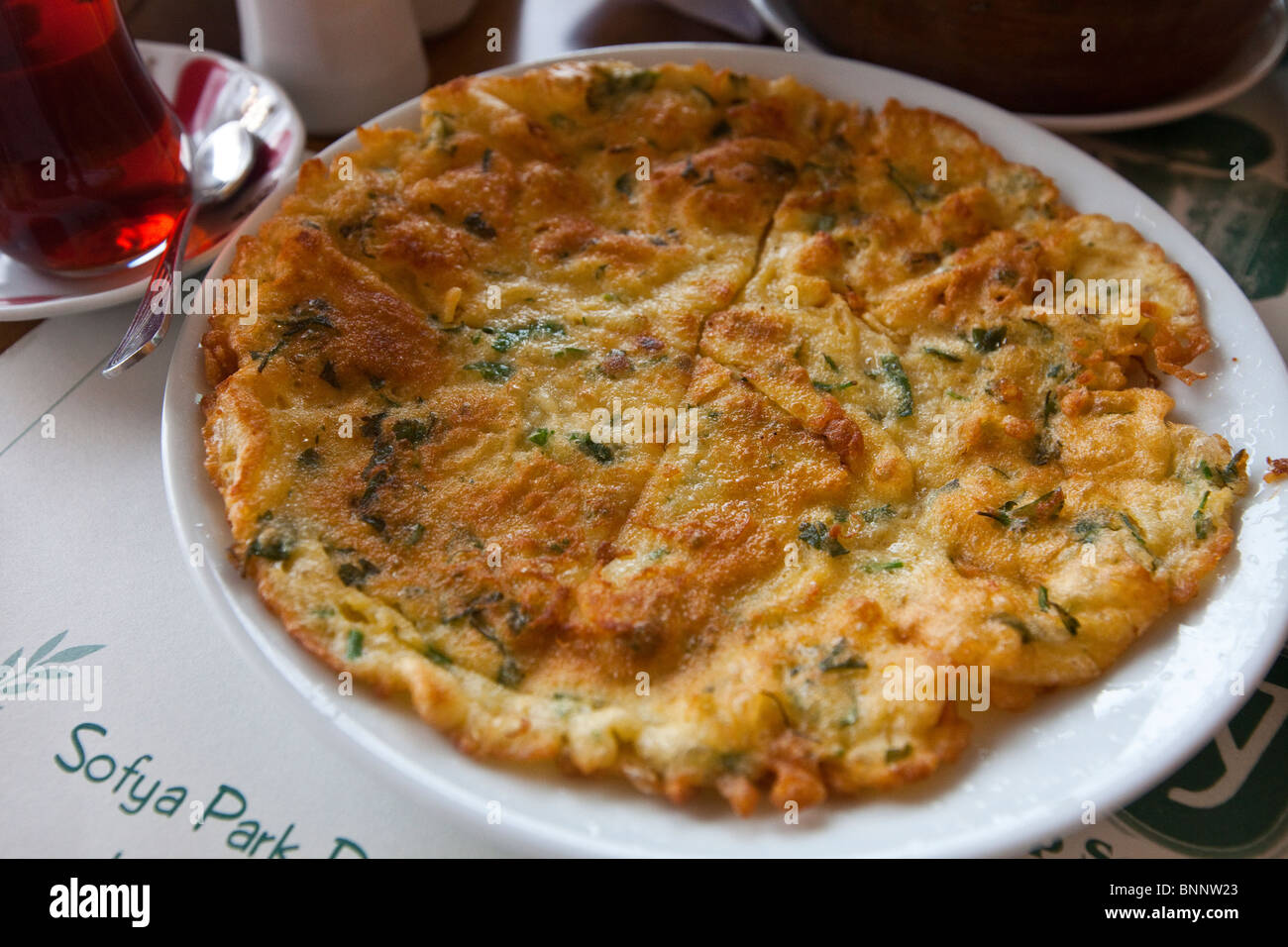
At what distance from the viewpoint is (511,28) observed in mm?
4086

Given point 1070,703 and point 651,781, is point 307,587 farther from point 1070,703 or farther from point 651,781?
point 1070,703

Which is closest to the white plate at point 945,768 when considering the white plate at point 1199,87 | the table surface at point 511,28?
the white plate at point 1199,87

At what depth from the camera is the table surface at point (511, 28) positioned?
3.94 m

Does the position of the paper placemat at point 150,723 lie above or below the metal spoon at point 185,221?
below

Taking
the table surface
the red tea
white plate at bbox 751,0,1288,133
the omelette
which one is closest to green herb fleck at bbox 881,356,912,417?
the omelette

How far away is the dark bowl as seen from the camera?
10.4ft

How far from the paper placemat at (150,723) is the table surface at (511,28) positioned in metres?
1.70

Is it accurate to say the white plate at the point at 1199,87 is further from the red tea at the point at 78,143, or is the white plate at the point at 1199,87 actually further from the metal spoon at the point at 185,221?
the red tea at the point at 78,143

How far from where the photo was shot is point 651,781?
1.81m

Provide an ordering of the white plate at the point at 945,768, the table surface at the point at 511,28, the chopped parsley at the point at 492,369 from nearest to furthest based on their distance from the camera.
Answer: the white plate at the point at 945,768 < the chopped parsley at the point at 492,369 < the table surface at the point at 511,28
